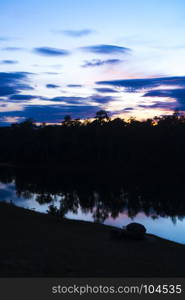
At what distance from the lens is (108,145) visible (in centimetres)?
6700

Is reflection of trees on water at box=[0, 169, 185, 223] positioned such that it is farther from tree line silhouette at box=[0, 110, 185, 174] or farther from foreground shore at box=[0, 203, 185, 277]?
tree line silhouette at box=[0, 110, 185, 174]

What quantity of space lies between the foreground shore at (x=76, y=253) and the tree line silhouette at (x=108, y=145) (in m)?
47.9

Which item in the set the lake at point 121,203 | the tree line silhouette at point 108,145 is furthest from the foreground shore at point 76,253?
the tree line silhouette at point 108,145

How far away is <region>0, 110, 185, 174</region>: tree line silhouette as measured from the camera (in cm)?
6425

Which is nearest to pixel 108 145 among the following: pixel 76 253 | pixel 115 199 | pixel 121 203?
pixel 115 199

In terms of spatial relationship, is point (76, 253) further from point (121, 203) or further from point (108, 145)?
point (108, 145)

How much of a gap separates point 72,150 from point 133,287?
2578 inches

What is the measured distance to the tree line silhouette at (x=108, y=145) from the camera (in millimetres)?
64250

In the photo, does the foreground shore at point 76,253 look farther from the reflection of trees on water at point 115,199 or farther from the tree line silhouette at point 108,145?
the tree line silhouette at point 108,145

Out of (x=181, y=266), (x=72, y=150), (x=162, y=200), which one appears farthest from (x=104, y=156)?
(x=181, y=266)

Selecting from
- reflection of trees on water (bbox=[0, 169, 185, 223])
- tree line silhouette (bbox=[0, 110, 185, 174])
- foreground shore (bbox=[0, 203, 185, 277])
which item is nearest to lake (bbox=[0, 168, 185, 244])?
reflection of trees on water (bbox=[0, 169, 185, 223])

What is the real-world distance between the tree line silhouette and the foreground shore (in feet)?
157

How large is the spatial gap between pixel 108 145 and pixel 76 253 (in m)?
57.1

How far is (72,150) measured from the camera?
71.8 meters
